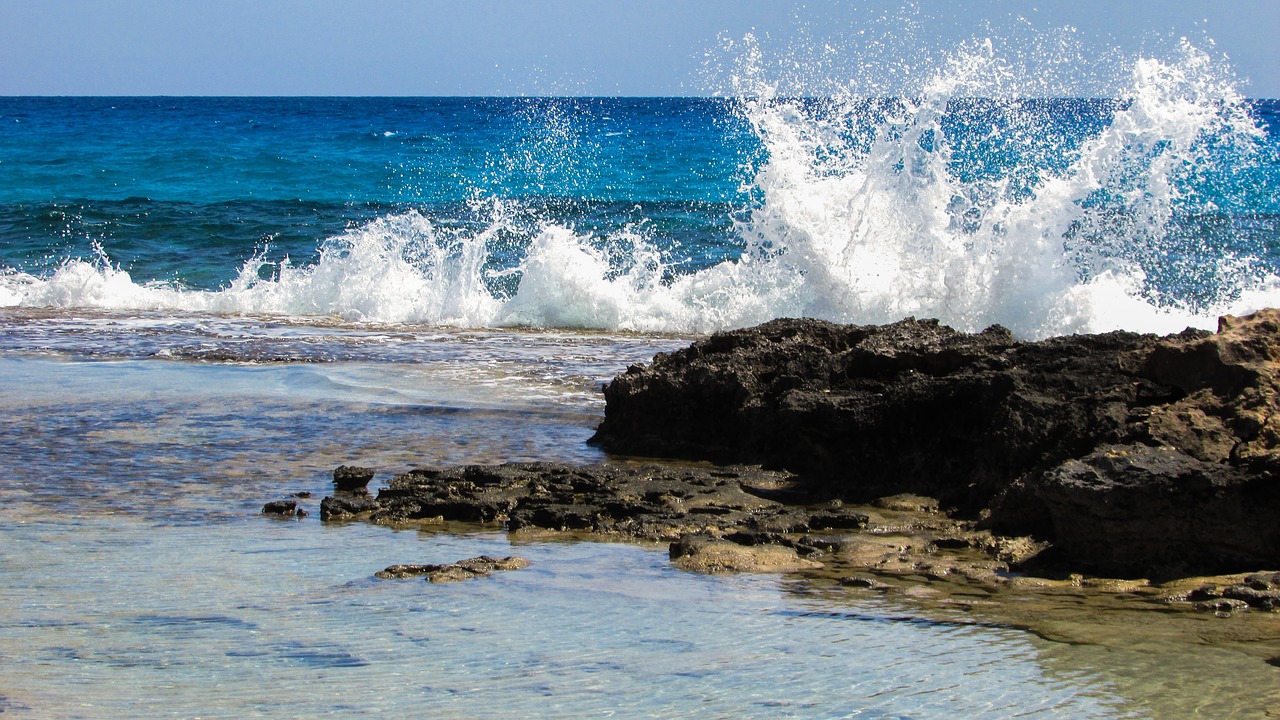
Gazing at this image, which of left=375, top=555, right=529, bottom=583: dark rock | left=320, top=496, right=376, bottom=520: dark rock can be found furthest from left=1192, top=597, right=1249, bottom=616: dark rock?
left=320, top=496, right=376, bottom=520: dark rock

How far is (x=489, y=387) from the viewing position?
7.85m

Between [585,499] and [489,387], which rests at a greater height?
[489,387]

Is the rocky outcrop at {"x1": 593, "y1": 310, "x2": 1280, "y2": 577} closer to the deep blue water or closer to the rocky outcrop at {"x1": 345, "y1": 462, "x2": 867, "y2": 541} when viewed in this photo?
the rocky outcrop at {"x1": 345, "y1": 462, "x2": 867, "y2": 541}

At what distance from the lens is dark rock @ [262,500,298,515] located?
481 cm

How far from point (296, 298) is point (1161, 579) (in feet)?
36.1

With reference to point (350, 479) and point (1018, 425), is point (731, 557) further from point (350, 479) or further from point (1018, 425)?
point (350, 479)

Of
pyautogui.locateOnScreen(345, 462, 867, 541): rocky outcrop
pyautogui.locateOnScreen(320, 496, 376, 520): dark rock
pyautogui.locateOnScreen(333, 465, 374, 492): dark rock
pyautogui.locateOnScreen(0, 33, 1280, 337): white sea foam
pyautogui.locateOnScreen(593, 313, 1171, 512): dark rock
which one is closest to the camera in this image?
pyautogui.locateOnScreen(345, 462, 867, 541): rocky outcrop

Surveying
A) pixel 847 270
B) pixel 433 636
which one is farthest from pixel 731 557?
pixel 847 270

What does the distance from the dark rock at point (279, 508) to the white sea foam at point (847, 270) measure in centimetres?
672

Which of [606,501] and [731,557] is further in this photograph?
[606,501]

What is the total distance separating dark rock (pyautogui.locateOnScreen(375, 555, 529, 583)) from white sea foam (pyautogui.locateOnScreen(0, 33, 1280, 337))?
23.6 ft

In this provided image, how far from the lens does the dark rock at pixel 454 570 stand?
3.88 metres

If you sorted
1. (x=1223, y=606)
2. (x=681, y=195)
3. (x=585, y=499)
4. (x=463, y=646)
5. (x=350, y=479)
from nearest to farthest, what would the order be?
(x=463, y=646), (x=1223, y=606), (x=585, y=499), (x=350, y=479), (x=681, y=195)

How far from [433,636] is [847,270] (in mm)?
8624
